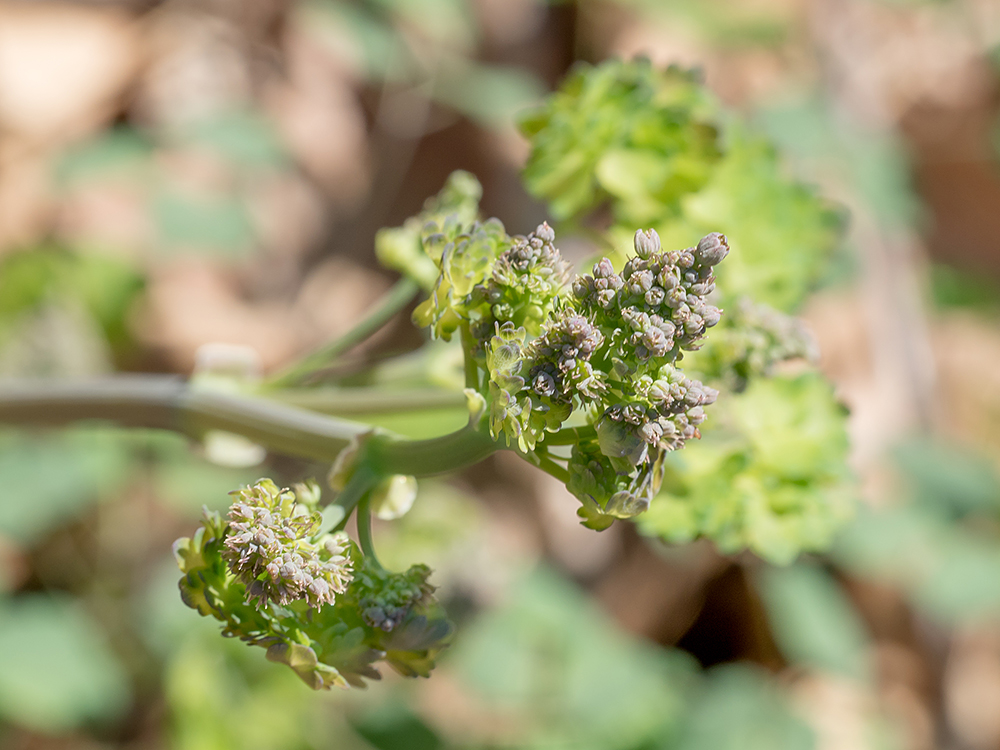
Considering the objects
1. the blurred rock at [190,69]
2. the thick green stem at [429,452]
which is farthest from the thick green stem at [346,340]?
the blurred rock at [190,69]

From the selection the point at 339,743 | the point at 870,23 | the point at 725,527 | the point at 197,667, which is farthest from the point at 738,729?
the point at 870,23

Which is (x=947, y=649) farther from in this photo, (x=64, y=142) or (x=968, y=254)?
(x=64, y=142)

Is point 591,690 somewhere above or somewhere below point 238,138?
below

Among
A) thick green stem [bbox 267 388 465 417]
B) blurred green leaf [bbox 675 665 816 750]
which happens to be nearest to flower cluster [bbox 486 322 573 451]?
thick green stem [bbox 267 388 465 417]

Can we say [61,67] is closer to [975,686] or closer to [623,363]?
[623,363]

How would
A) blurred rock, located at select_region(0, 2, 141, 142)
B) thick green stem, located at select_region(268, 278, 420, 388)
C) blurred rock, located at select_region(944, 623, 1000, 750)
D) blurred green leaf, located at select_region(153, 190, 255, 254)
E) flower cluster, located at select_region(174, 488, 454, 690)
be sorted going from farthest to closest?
blurred rock, located at select_region(0, 2, 141, 142), blurred rock, located at select_region(944, 623, 1000, 750), blurred green leaf, located at select_region(153, 190, 255, 254), thick green stem, located at select_region(268, 278, 420, 388), flower cluster, located at select_region(174, 488, 454, 690)

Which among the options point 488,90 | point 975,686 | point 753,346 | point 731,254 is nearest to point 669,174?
point 731,254

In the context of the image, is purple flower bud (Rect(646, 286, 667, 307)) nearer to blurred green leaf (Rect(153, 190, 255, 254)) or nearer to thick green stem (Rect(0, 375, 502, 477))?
thick green stem (Rect(0, 375, 502, 477))
